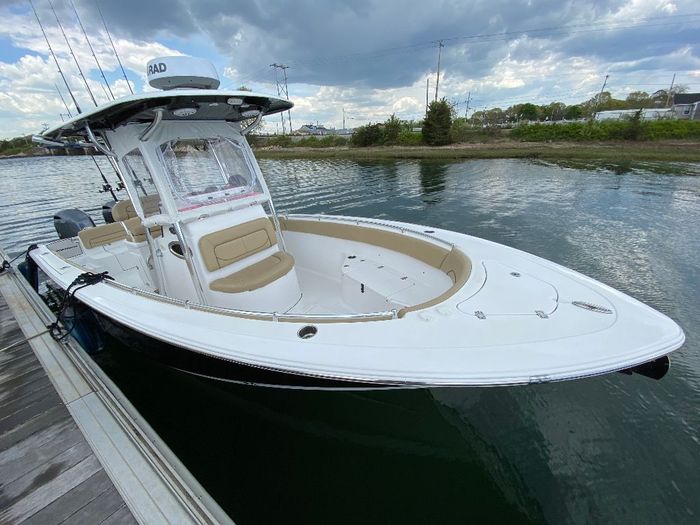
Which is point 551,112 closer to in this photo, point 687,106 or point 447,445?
point 687,106

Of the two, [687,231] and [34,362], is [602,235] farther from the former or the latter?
[34,362]

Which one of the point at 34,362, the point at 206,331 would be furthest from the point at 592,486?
the point at 34,362

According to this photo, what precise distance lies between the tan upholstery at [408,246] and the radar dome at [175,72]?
219 cm

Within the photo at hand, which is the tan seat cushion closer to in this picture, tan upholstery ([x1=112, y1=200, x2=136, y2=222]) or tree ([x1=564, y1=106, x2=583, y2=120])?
tan upholstery ([x1=112, y1=200, x2=136, y2=222])

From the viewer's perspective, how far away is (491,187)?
13547mm

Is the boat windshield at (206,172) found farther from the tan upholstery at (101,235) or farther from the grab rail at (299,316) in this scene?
the tan upholstery at (101,235)

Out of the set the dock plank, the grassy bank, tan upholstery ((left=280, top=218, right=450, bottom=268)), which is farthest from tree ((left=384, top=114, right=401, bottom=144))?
the dock plank

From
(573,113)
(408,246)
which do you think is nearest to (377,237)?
(408,246)

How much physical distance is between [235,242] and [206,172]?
100 cm

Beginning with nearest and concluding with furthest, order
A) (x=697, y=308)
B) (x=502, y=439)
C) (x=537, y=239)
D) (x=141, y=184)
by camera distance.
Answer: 1. (x=502, y=439)
2. (x=141, y=184)
3. (x=697, y=308)
4. (x=537, y=239)

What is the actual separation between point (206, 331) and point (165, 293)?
187 centimetres

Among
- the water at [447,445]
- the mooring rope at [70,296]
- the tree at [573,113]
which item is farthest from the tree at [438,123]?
the mooring rope at [70,296]

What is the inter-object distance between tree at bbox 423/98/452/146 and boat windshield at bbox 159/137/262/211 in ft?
109

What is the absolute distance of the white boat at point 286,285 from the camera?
1.99 metres
